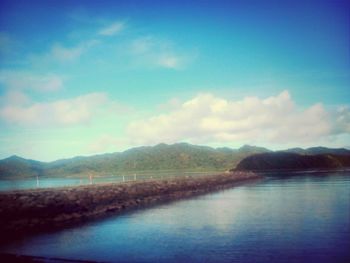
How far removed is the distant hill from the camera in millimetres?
174500

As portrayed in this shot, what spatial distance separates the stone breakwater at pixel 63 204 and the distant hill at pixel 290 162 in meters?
131

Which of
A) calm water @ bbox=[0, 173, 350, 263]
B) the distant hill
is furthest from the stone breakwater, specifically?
the distant hill

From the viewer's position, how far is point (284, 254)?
1706cm

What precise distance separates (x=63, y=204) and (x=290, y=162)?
16659 centimetres

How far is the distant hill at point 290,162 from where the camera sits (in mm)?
174500

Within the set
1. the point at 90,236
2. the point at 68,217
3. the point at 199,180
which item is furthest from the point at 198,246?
the point at 199,180

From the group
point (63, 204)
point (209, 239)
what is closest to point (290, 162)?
point (63, 204)

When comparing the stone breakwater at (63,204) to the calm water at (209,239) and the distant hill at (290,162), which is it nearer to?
the calm water at (209,239)

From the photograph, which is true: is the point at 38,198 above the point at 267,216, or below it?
above

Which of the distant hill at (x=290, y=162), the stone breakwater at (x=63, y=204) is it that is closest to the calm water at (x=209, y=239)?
the stone breakwater at (x=63, y=204)

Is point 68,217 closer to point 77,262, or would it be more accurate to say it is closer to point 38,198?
point 38,198

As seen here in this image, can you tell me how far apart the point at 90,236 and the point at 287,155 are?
598 feet

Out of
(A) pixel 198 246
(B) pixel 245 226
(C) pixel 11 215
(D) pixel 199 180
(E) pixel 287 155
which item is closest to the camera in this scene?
(A) pixel 198 246

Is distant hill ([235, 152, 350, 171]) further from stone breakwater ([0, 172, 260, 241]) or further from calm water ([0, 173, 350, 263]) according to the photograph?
calm water ([0, 173, 350, 263])
